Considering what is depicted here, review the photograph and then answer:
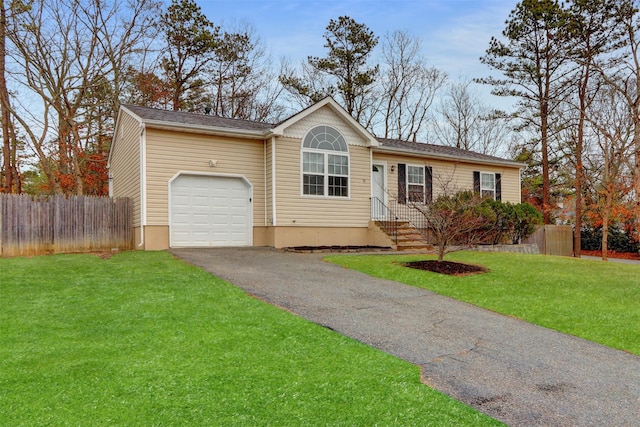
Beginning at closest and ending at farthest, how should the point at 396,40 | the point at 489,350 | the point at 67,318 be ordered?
the point at 489,350
the point at 67,318
the point at 396,40

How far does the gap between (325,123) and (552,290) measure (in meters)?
8.76

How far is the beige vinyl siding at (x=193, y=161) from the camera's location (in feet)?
41.3

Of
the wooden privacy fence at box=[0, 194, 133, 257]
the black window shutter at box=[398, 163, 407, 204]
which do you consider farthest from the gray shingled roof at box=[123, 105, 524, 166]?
the wooden privacy fence at box=[0, 194, 133, 257]

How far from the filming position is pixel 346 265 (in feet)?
34.1

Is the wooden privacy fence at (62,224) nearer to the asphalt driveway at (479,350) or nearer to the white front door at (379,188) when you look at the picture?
the asphalt driveway at (479,350)

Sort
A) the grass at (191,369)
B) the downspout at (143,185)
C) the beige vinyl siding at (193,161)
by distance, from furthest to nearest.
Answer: the beige vinyl siding at (193,161) < the downspout at (143,185) < the grass at (191,369)

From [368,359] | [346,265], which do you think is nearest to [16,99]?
[346,265]

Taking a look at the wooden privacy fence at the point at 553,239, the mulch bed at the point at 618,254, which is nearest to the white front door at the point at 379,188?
the wooden privacy fence at the point at 553,239

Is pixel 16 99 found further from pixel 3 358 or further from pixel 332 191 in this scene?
pixel 3 358

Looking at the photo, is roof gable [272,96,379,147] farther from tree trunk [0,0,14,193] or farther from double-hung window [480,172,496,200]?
tree trunk [0,0,14,193]

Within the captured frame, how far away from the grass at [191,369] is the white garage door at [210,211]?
21.9 ft

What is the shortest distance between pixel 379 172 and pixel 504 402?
44.2ft

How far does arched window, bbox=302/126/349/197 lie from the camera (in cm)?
1438

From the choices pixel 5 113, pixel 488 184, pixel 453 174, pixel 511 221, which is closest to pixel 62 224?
pixel 5 113
